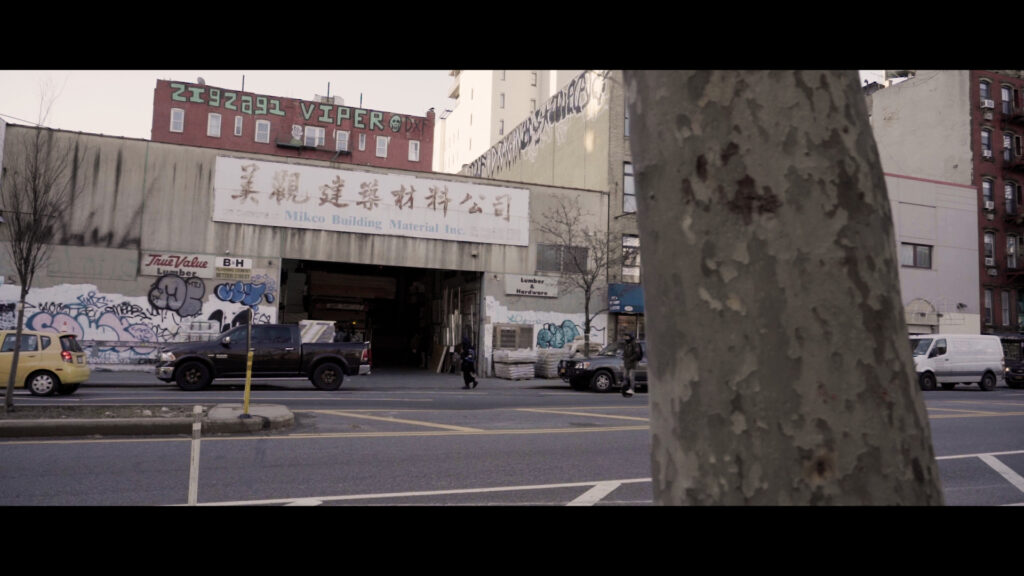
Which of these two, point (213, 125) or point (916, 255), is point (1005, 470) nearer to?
point (916, 255)

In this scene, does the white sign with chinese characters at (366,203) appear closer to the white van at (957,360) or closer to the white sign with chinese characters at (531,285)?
the white sign with chinese characters at (531,285)

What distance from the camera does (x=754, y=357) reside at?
3.69 feet

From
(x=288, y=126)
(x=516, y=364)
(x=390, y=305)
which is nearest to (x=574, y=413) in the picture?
(x=516, y=364)

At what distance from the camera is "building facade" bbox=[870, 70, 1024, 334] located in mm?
36594

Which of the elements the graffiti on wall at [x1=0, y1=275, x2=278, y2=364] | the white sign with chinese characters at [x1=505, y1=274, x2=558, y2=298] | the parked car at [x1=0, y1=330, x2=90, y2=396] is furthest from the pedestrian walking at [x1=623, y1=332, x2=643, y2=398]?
the graffiti on wall at [x1=0, y1=275, x2=278, y2=364]

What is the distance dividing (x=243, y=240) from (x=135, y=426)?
1698 cm

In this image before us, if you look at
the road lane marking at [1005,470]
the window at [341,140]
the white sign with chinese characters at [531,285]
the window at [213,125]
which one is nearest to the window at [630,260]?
the white sign with chinese characters at [531,285]

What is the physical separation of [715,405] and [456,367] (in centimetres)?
2851

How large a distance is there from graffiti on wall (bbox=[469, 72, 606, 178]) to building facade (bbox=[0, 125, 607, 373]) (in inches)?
214

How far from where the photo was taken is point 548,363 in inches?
1008
